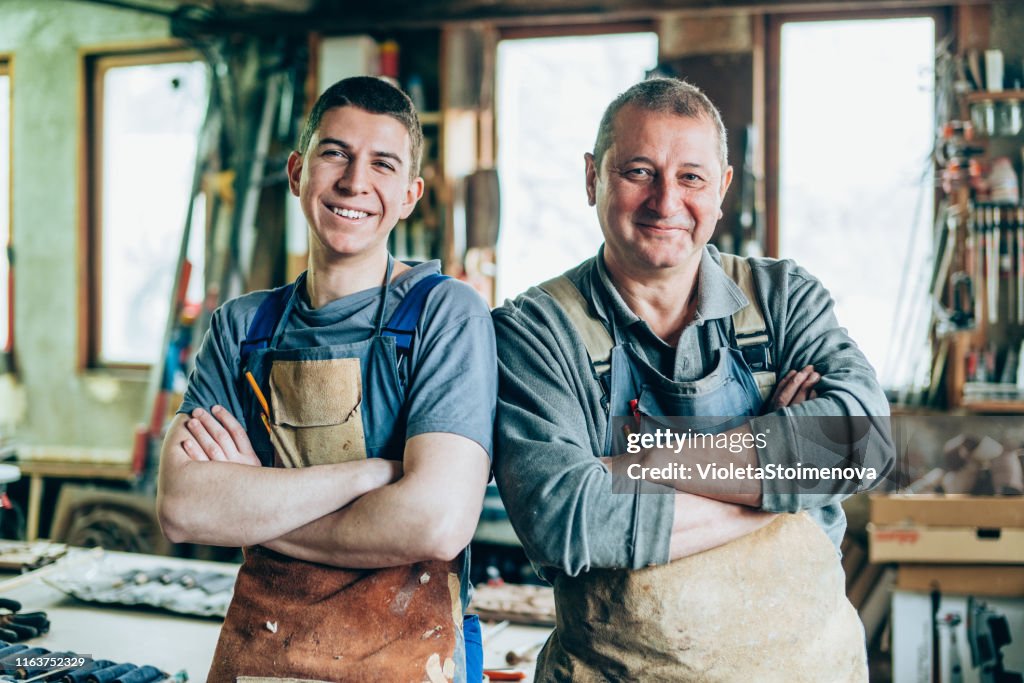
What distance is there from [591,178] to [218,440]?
3.04 feet

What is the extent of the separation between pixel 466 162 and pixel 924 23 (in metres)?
2.30

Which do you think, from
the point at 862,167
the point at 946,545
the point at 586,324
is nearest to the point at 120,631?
the point at 586,324

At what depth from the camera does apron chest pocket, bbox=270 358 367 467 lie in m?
1.83

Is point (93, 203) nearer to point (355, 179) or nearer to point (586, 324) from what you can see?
point (355, 179)

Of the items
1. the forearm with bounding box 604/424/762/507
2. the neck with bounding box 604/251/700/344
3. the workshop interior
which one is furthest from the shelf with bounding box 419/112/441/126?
the forearm with bounding box 604/424/762/507

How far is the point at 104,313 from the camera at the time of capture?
5.78 metres

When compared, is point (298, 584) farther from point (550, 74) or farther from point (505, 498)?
point (550, 74)

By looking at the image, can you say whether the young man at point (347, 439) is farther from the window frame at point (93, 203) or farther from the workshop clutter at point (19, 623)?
the window frame at point (93, 203)

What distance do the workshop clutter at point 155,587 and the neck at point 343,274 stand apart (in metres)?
1.06

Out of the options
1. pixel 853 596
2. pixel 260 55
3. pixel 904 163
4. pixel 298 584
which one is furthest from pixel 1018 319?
pixel 260 55

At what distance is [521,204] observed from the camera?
4.99 m

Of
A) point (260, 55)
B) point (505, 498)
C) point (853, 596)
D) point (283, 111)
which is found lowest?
point (853, 596)

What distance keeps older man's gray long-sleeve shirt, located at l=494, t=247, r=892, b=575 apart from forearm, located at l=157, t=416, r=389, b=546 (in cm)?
30

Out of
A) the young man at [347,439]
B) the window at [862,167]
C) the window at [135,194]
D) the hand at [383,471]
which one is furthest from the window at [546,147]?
the hand at [383,471]
